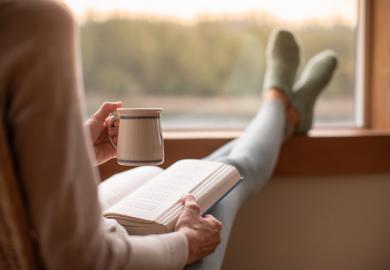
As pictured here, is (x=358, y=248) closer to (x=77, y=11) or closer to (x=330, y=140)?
(x=330, y=140)

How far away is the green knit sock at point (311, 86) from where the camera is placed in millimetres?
1278

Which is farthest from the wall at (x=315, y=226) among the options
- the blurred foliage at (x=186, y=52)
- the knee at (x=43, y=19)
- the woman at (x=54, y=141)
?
the knee at (x=43, y=19)

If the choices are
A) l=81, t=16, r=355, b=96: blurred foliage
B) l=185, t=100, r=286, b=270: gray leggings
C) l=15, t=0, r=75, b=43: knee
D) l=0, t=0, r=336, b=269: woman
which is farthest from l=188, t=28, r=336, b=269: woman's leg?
l=15, t=0, r=75, b=43: knee

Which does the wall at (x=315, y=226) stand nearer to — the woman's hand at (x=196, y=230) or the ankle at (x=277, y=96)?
the ankle at (x=277, y=96)

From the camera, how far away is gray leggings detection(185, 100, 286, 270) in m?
0.87

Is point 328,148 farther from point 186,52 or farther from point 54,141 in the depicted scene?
point 54,141

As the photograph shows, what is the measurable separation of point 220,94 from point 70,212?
107 cm

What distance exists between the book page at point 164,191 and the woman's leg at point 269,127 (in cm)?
7

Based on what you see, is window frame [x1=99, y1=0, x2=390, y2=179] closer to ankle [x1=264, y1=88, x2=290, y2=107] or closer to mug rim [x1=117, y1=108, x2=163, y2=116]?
ankle [x1=264, y1=88, x2=290, y2=107]

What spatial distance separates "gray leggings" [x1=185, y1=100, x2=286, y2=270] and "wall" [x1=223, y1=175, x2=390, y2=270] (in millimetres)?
154

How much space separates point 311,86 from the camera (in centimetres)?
133

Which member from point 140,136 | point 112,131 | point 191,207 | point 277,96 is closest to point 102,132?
point 112,131

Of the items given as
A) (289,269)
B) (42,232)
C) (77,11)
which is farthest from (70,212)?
(77,11)

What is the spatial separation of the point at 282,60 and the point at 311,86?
0.10m
